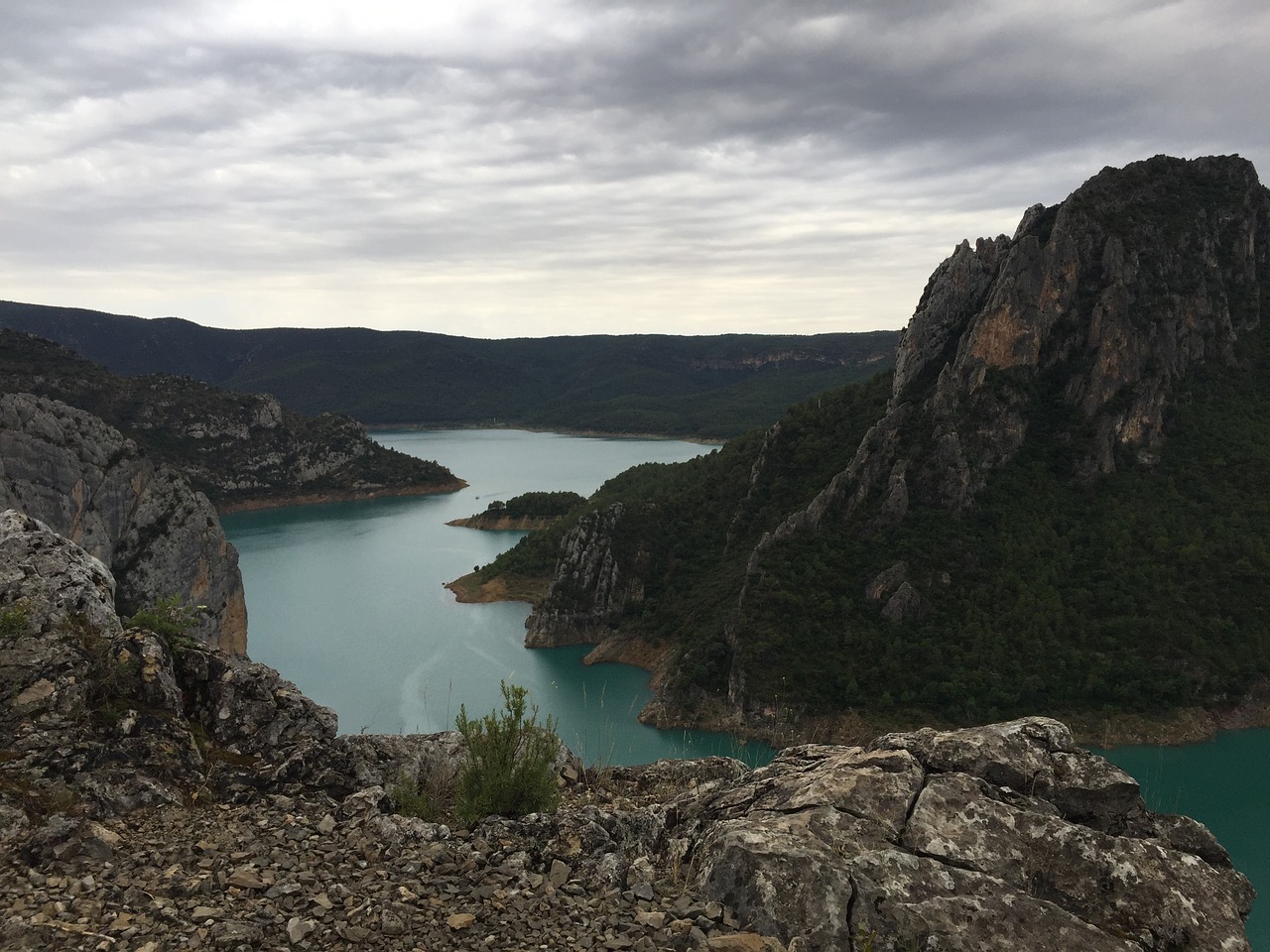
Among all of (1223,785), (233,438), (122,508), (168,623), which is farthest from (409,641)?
(233,438)

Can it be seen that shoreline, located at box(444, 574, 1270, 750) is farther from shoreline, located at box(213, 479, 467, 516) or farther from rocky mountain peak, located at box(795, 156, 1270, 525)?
shoreline, located at box(213, 479, 467, 516)

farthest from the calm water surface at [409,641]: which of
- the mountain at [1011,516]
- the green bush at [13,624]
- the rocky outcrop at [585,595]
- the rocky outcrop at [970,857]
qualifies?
the green bush at [13,624]

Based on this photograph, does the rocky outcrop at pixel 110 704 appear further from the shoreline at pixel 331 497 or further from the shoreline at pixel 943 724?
the shoreline at pixel 331 497

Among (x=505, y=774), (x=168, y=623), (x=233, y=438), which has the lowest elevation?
(x=233, y=438)

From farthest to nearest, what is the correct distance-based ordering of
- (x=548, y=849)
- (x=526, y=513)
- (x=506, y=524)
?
(x=506, y=524), (x=526, y=513), (x=548, y=849)

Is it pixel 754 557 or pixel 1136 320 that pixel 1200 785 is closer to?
pixel 754 557

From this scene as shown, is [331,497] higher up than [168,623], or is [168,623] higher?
[168,623]

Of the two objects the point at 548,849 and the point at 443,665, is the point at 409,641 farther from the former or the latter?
the point at 548,849
